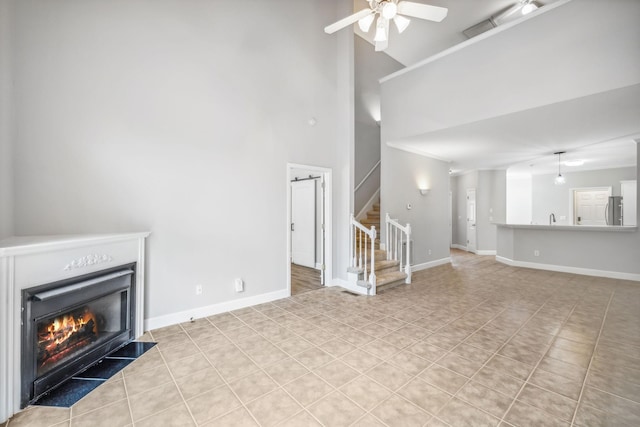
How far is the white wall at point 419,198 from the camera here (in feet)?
18.7

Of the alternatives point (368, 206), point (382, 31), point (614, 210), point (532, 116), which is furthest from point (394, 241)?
point (614, 210)

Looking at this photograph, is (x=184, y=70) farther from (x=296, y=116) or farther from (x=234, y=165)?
(x=296, y=116)

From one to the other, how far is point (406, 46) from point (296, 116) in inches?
157

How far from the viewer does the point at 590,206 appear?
8781 mm

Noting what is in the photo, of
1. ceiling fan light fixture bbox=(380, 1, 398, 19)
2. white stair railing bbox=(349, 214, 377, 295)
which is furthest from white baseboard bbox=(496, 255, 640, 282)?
ceiling fan light fixture bbox=(380, 1, 398, 19)

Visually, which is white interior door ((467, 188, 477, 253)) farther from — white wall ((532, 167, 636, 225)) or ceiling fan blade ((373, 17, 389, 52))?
ceiling fan blade ((373, 17, 389, 52))

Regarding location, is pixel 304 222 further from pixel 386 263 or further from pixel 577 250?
pixel 577 250

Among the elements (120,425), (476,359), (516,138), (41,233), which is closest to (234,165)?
(41,233)

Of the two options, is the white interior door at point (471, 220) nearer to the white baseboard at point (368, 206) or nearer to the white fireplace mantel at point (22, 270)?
the white baseboard at point (368, 206)

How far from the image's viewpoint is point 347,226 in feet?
16.0

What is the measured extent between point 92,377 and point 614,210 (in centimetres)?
1212

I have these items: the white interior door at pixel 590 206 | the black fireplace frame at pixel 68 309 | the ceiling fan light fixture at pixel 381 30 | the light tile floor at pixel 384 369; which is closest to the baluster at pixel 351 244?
the light tile floor at pixel 384 369

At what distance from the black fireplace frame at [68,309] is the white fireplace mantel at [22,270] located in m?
0.04

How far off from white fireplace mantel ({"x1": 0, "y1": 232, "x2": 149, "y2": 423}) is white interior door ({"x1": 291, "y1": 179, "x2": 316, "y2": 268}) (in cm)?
420
